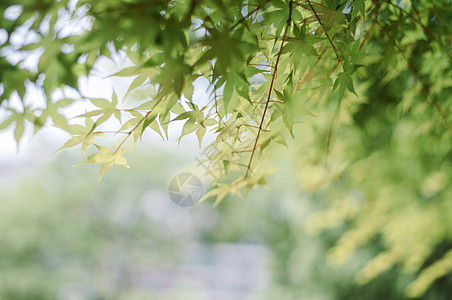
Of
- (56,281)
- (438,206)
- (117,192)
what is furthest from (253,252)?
(438,206)

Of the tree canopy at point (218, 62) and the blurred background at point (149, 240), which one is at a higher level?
the blurred background at point (149, 240)

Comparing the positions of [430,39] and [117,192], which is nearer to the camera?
[430,39]

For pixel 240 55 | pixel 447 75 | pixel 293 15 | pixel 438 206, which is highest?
pixel 438 206

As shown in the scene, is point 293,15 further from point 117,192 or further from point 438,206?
point 117,192

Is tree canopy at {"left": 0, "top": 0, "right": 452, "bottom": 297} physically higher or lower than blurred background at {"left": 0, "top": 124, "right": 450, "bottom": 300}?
lower

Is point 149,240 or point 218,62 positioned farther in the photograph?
point 149,240

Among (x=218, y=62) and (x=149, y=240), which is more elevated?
(x=149, y=240)

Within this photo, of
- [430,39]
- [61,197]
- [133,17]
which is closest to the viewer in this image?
[133,17]

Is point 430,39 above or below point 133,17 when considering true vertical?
above

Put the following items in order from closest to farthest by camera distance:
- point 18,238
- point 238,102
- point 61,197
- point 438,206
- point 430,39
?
point 238,102, point 430,39, point 438,206, point 18,238, point 61,197

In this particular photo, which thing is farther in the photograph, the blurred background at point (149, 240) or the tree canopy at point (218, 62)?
the blurred background at point (149, 240)

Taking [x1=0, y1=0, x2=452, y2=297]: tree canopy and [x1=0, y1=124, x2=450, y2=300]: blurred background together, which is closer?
[x1=0, y1=0, x2=452, y2=297]: tree canopy

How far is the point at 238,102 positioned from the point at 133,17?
17 cm

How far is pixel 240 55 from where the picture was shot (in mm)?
386
